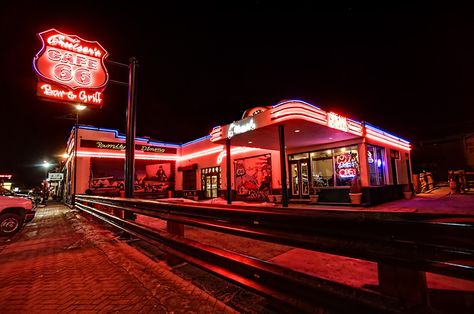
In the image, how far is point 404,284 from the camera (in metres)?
1.54

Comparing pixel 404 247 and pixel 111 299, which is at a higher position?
pixel 404 247

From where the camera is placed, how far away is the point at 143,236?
4.82 metres

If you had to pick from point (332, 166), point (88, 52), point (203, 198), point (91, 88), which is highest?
point (88, 52)

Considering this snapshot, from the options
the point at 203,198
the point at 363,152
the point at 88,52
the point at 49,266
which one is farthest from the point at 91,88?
the point at 203,198

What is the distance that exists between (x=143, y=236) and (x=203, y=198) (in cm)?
1958

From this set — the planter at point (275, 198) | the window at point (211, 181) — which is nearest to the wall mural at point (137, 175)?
the window at point (211, 181)

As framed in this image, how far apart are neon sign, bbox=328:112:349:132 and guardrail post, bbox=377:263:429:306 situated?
401 inches

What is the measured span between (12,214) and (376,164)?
1760 centimetres

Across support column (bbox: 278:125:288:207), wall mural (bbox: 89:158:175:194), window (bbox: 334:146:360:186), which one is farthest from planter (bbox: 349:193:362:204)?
wall mural (bbox: 89:158:175:194)

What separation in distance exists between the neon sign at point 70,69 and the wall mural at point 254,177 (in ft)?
37.0

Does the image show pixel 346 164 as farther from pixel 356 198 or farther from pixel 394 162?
pixel 394 162

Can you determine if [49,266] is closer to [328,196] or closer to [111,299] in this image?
[111,299]

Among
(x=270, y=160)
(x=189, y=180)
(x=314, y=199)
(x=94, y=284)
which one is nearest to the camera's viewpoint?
(x=94, y=284)

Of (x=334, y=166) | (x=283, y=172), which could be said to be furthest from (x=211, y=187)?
(x=283, y=172)
